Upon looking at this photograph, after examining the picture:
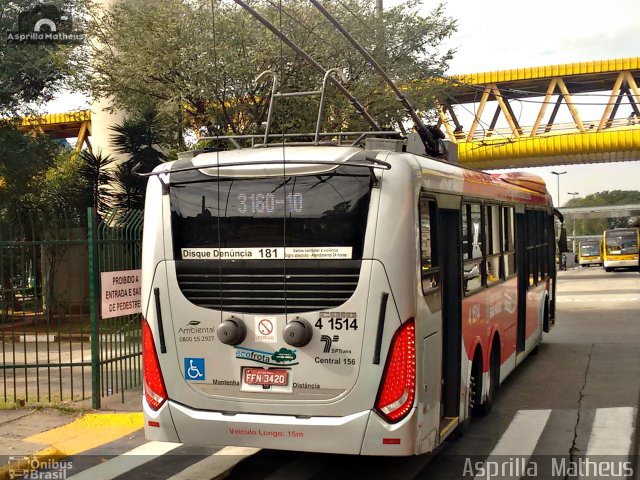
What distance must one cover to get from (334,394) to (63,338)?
1032cm

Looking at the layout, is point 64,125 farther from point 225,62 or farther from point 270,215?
point 270,215

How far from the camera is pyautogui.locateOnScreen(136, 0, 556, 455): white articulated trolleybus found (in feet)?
19.0

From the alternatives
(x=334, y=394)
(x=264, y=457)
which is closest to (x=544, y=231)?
(x=264, y=457)

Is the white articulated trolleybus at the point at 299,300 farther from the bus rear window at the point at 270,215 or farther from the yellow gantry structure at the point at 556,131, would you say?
the yellow gantry structure at the point at 556,131

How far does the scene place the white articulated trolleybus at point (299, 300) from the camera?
227 inches

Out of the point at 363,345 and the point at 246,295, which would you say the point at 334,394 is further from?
the point at 246,295

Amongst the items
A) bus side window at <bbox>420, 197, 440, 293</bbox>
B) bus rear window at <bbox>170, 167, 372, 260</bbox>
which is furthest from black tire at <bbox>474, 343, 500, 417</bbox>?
bus rear window at <bbox>170, 167, 372, 260</bbox>

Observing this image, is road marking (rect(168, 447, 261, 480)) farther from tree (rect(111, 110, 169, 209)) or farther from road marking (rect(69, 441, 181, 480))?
tree (rect(111, 110, 169, 209))

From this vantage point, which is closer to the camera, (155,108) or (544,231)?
(544,231)

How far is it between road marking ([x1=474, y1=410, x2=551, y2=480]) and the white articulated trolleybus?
0.97 meters

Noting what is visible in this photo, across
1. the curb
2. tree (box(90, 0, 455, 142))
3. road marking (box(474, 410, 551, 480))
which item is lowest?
road marking (box(474, 410, 551, 480))

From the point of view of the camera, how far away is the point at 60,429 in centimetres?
861

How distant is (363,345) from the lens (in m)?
5.79

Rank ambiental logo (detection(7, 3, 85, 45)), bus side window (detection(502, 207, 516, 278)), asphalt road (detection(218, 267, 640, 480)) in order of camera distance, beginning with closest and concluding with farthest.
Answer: asphalt road (detection(218, 267, 640, 480)) < bus side window (detection(502, 207, 516, 278)) < ambiental logo (detection(7, 3, 85, 45))
